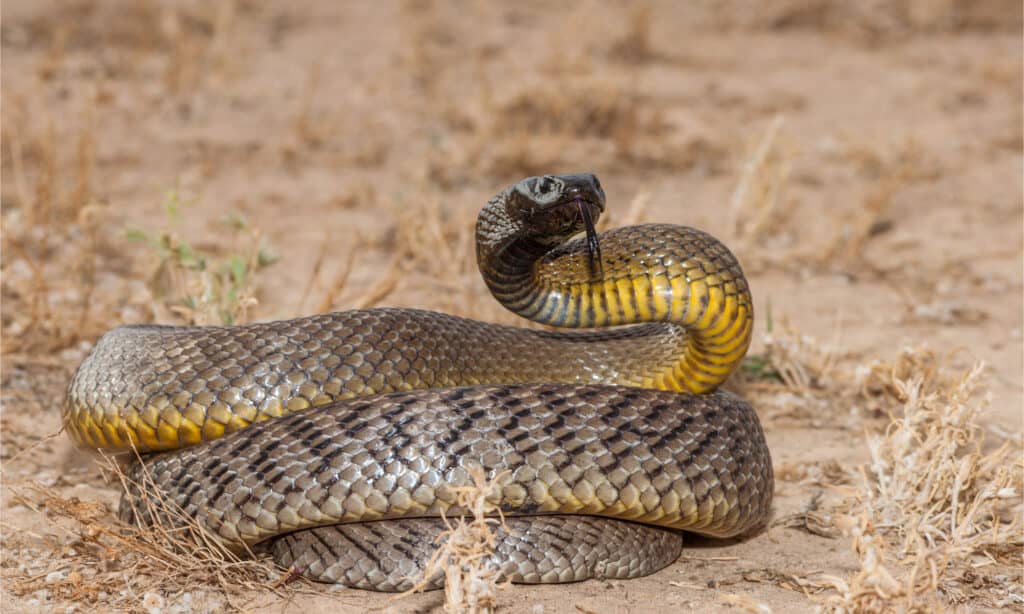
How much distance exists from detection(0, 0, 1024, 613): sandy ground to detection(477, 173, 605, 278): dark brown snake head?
1.27m

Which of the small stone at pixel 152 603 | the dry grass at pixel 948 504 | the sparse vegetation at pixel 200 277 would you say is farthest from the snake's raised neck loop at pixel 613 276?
the small stone at pixel 152 603

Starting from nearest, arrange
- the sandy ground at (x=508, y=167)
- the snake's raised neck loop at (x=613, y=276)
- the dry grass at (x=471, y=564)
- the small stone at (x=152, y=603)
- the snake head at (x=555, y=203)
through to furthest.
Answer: the dry grass at (x=471, y=564) < the small stone at (x=152, y=603) < the snake head at (x=555, y=203) < the snake's raised neck loop at (x=613, y=276) < the sandy ground at (x=508, y=167)

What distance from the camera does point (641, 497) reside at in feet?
13.2

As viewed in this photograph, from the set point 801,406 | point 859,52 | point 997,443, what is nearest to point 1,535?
point 801,406

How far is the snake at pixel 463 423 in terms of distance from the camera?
393 cm

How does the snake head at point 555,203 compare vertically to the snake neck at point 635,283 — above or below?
above

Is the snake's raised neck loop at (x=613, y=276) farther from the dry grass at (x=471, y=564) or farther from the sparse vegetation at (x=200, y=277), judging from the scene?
the sparse vegetation at (x=200, y=277)

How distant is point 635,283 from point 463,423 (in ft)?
2.85

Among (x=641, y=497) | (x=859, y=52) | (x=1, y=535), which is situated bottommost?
(x=1, y=535)

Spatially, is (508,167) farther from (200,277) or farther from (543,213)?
(543,213)

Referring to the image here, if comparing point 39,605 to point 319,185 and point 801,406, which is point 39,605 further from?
point 319,185

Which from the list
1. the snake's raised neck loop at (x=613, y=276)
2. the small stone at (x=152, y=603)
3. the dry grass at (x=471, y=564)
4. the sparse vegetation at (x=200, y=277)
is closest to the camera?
the dry grass at (x=471, y=564)

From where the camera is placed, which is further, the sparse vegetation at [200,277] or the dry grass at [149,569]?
the sparse vegetation at [200,277]

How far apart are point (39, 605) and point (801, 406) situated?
3871 mm
